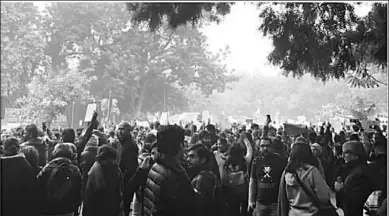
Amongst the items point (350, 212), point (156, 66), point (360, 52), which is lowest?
point (350, 212)

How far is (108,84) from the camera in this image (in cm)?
3172

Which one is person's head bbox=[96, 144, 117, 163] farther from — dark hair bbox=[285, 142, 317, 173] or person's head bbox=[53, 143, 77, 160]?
dark hair bbox=[285, 142, 317, 173]

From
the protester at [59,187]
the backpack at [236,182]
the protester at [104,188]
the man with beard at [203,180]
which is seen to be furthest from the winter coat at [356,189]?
the protester at [59,187]

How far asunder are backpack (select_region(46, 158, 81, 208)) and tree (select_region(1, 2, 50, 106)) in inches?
867

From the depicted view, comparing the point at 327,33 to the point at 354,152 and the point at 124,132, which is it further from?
the point at 124,132

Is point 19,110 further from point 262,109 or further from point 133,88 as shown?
point 262,109

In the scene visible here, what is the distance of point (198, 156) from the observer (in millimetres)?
4191

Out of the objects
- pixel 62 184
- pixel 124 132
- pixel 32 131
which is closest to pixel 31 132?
pixel 32 131

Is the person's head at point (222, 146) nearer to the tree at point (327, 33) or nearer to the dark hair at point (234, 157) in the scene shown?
the dark hair at point (234, 157)

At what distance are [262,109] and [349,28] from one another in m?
66.7

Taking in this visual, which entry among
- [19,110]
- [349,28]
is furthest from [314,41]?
[19,110]

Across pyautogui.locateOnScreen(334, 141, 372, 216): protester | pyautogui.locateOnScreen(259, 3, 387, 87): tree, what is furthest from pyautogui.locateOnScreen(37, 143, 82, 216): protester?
pyautogui.locateOnScreen(259, 3, 387, 87): tree

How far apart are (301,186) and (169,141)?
4.82 feet

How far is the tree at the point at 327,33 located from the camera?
218 inches
